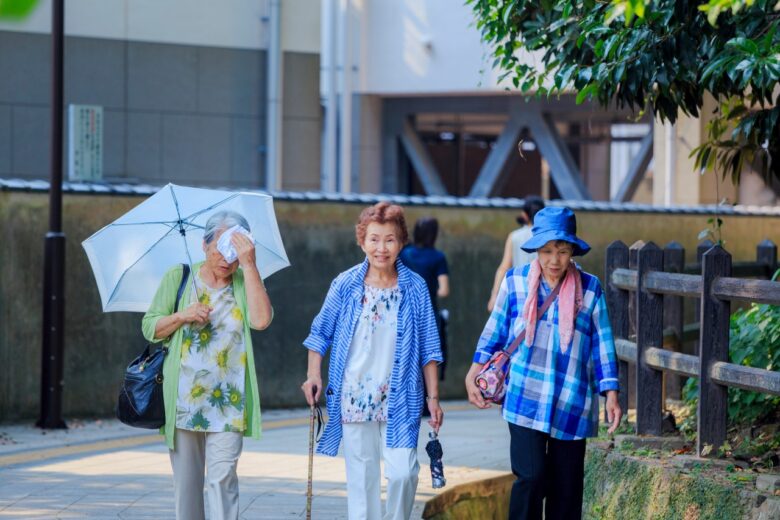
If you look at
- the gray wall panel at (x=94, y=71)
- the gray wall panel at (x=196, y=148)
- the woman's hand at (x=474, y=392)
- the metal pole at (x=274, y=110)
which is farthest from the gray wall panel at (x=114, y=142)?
the woman's hand at (x=474, y=392)

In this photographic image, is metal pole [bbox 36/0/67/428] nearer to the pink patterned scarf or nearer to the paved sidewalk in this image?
the paved sidewalk

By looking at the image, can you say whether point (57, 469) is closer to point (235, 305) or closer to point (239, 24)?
point (235, 305)

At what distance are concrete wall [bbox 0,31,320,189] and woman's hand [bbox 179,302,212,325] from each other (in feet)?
36.9

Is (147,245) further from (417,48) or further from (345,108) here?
(417,48)

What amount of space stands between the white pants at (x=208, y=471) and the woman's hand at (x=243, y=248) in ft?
2.58

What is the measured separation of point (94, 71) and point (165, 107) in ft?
3.75

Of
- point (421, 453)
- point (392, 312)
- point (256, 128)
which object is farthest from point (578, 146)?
point (392, 312)

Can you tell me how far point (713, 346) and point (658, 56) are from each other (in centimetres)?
153

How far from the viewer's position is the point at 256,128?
18.2 metres

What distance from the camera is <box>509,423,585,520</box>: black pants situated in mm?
5680

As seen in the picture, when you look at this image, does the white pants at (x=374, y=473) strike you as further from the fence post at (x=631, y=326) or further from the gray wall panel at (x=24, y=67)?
the gray wall panel at (x=24, y=67)

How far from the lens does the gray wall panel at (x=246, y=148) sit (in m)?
18.2

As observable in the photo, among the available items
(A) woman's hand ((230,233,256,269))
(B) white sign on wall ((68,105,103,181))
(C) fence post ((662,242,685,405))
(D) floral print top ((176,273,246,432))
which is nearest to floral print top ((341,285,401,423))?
(D) floral print top ((176,273,246,432))

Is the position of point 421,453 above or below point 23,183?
below
